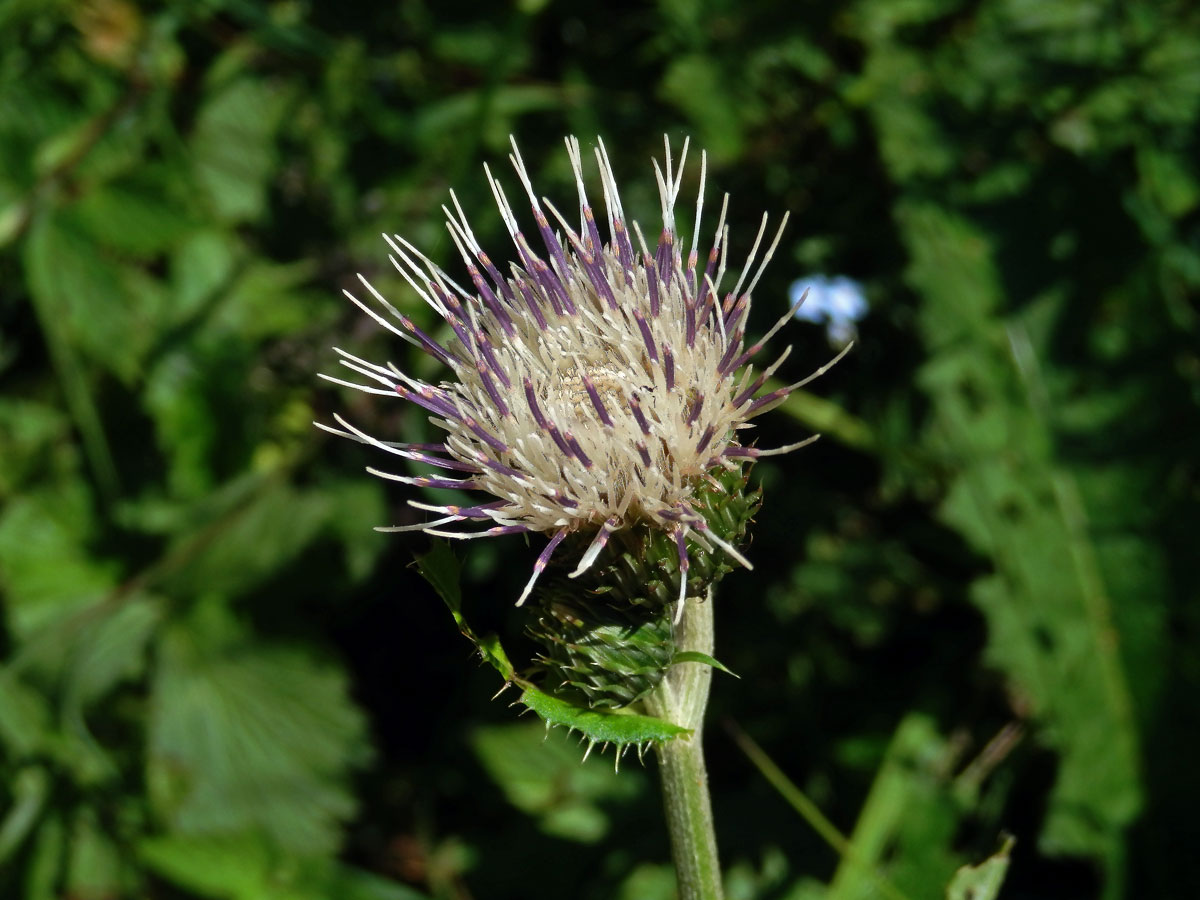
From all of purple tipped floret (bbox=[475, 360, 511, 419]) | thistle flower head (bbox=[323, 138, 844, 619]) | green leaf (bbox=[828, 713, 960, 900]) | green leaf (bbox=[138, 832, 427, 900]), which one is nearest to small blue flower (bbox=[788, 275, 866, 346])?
green leaf (bbox=[828, 713, 960, 900])

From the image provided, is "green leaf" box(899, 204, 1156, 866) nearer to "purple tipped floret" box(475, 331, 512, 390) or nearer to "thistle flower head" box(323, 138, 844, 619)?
"thistle flower head" box(323, 138, 844, 619)

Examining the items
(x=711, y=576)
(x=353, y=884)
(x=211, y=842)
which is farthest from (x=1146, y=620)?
(x=211, y=842)

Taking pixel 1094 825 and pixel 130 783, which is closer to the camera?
pixel 1094 825

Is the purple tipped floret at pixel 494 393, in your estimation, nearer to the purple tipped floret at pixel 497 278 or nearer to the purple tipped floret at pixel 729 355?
the purple tipped floret at pixel 497 278

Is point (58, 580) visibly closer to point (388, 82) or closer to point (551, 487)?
point (388, 82)

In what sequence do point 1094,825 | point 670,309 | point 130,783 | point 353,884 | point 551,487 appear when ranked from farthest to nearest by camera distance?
point 130,783, point 353,884, point 1094,825, point 670,309, point 551,487

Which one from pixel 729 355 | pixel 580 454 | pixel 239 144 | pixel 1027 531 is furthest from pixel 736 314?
pixel 239 144
